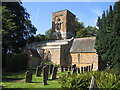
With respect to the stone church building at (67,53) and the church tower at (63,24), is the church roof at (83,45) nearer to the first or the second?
the stone church building at (67,53)

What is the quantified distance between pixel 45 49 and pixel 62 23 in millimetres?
13946

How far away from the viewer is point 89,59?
2552 cm

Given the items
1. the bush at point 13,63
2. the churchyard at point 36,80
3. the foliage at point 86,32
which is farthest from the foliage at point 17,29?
the foliage at point 86,32

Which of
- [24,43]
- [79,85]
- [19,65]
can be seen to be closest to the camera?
[79,85]

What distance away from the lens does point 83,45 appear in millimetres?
27484

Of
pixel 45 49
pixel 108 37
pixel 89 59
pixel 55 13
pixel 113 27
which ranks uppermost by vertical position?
pixel 55 13

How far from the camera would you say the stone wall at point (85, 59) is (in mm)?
24797

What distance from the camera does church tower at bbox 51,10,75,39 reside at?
3947 centimetres

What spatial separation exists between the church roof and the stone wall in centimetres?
92

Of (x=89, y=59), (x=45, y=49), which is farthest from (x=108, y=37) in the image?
(x=45, y=49)

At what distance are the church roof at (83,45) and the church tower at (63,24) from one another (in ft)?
33.7

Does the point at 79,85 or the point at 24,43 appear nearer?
the point at 79,85

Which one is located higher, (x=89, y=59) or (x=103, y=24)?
(x=103, y=24)

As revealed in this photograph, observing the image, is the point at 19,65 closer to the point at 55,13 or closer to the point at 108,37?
the point at 108,37
